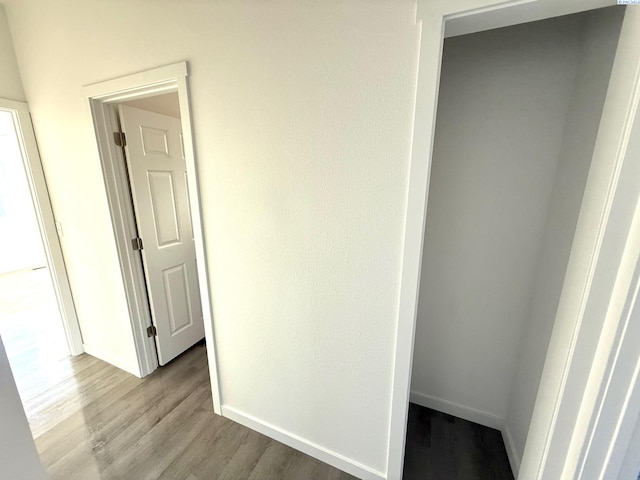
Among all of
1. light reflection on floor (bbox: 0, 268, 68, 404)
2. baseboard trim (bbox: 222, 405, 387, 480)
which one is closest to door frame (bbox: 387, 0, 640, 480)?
baseboard trim (bbox: 222, 405, 387, 480)

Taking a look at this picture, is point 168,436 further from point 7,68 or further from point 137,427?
point 7,68

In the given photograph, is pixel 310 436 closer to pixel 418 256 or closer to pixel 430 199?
pixel 418 256

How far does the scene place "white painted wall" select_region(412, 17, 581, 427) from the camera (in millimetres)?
1281

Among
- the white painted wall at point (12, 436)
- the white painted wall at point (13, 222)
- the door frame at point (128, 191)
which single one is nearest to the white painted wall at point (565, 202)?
the door frame at point (128, 191)

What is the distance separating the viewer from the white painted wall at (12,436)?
0.83 meters

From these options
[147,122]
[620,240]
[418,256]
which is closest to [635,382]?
[620,240]

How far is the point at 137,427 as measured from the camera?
5.67ft

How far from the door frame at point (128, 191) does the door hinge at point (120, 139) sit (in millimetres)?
23

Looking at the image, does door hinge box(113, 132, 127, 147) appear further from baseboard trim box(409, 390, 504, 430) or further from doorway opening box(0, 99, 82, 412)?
baseboard trim box(409, 390, 504, 430)

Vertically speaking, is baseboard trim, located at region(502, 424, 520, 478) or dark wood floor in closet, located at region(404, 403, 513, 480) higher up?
baseboard trim, located at region(502, 424, 520, 478)

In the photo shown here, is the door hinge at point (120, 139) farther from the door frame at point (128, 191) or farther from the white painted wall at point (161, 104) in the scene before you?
the white painted wall at point (161, 104)

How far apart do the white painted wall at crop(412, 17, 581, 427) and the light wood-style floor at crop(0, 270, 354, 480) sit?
98 centimetres

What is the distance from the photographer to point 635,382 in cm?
77

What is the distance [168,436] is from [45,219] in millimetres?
1916
